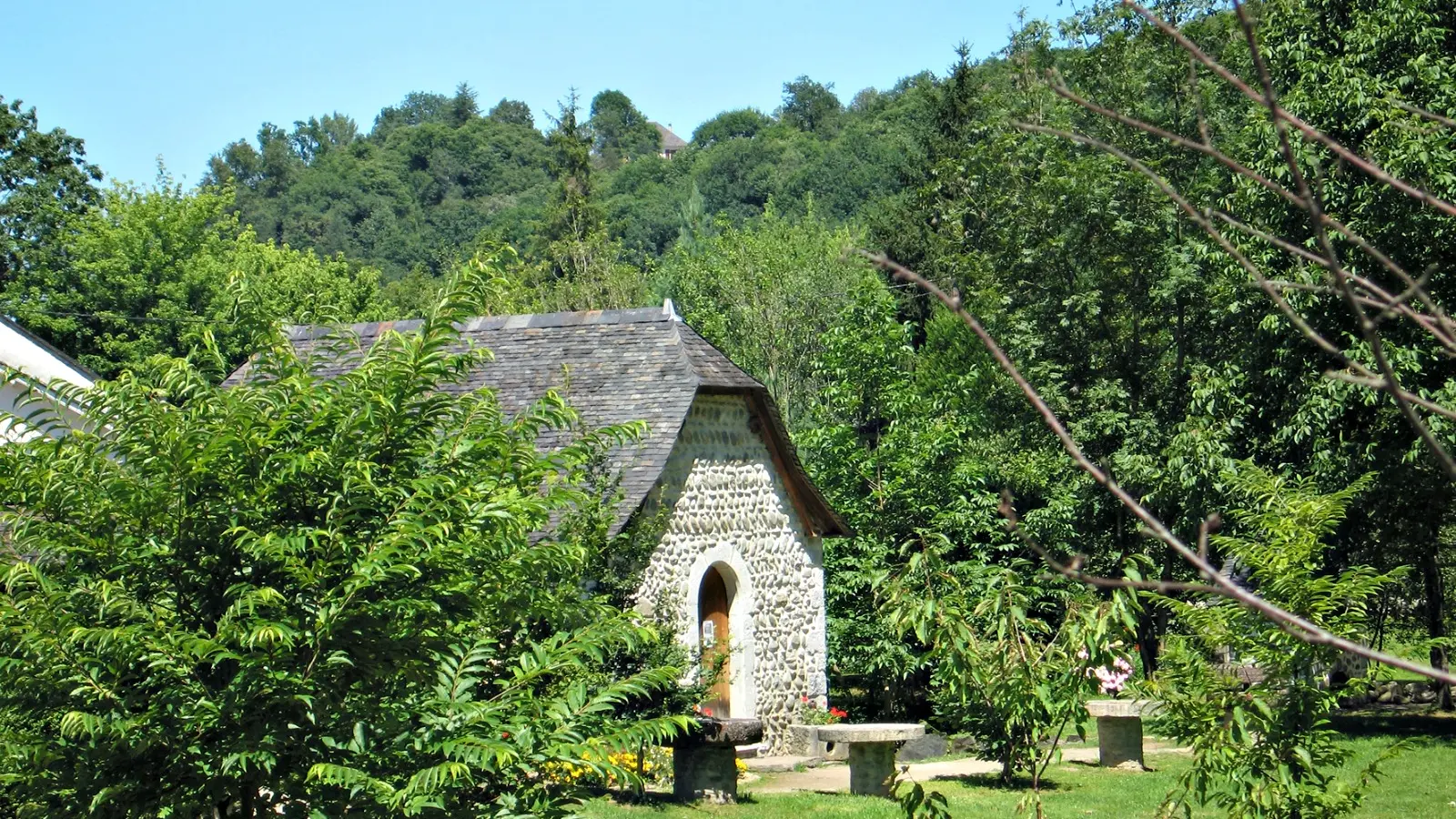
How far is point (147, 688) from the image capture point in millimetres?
5789

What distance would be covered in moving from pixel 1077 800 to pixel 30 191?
33.5 metres

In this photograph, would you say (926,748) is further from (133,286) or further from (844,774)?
(133,286)

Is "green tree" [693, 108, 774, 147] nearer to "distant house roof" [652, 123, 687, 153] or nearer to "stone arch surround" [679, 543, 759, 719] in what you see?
"distant house roof" [652, 123, 687, 153]

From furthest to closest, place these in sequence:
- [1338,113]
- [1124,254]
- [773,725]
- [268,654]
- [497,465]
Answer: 1. [1124,254]
2. [773,725]
3. [1338,113]
4. [497,465]
5. [268,654]

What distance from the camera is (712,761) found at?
12406mm

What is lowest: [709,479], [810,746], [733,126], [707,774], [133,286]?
[810,746]

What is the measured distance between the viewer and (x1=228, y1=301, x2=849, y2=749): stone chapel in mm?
16328

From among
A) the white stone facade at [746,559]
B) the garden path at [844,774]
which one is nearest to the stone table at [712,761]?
the garden path at [844,774]

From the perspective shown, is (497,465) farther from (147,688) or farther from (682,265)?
(682,265)

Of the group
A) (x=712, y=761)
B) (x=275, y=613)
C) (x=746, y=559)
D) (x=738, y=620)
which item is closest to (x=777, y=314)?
(x=746, y=559)

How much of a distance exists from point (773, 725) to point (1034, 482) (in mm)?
6310

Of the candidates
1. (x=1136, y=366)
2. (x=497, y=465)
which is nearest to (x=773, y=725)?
(x=1136, y=366)

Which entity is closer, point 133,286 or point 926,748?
point 926,748

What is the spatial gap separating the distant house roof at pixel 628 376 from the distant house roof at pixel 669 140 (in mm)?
119050
